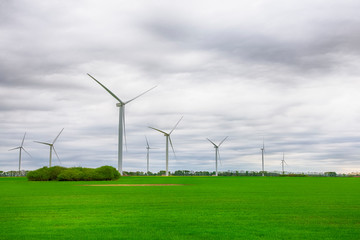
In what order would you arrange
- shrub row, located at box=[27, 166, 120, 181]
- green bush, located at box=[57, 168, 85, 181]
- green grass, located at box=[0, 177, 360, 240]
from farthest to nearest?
1. shrub row, located at box=[27, 166, 120, 181]
2. green bush, located at box=[57, 168, 85, 181]
3. green grass, located at box=[0, 177, 360, 240]

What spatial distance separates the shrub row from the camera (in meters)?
85.8

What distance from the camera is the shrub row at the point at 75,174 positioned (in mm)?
85787

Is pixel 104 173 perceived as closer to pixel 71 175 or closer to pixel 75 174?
pixel 75 174

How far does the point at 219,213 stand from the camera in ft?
74.8

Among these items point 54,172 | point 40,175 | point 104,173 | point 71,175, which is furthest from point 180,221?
point 40,175

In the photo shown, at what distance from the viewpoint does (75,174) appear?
8550 cm

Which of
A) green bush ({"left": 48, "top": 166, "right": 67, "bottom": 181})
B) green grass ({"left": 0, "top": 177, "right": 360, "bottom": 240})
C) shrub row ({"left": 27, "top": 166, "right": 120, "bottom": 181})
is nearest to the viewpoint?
green grass ({"left": 0, "top": 177, "right": 360, "bottom": 240})

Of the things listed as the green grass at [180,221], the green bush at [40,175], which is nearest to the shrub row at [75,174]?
the green bush at [40,175]

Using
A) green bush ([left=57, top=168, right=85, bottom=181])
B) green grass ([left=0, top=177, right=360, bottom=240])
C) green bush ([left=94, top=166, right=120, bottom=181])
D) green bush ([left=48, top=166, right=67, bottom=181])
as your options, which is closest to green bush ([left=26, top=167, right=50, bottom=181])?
green bush ([left=48, top=166, right=67, bottom=181])

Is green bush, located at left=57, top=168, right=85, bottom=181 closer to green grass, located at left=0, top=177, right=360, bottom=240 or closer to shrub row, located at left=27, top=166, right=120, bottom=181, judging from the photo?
shrub row, located at left=27, top=166, right=120, bottom=181

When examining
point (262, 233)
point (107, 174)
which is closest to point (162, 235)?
point (262, 233)

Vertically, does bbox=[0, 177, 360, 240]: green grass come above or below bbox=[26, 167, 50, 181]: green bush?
below

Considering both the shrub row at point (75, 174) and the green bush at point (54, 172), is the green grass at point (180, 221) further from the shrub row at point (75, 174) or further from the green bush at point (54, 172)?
the green bush at point (54, 172)

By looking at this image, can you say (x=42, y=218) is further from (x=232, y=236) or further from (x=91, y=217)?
(x=232, y=236)
